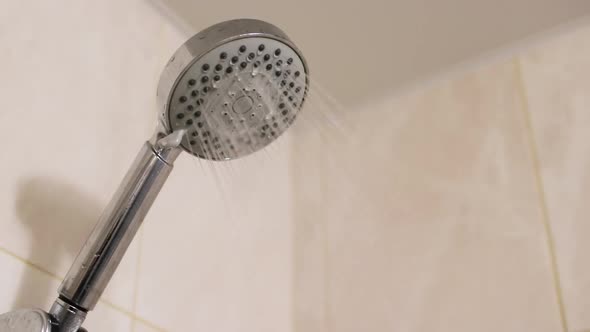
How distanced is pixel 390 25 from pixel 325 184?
0.24 metres

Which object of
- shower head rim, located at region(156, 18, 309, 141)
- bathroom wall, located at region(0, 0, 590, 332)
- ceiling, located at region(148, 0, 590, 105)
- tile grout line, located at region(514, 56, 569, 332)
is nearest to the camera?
shower head rim, located at region(156, 18, 309, 141)

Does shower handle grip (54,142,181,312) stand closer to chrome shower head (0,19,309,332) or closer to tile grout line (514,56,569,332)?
chrome shower head (0,19,309,332)

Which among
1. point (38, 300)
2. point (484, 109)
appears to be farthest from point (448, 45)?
point (38, 300)

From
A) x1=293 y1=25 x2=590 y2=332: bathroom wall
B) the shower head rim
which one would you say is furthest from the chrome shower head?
x1=293 y1=25 x2=590 y2=332: bathroom wall

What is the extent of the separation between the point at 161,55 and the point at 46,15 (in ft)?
0.60

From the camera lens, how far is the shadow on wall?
0.72m

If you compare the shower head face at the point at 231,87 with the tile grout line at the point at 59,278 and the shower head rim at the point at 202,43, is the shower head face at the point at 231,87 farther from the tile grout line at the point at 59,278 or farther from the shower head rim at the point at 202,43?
the tile grout line at the point at 59,278

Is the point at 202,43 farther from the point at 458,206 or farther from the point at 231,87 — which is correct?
the point at 458,206

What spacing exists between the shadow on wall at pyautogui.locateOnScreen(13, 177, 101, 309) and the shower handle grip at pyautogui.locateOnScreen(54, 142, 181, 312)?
0.08 m

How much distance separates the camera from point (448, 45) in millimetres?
1087

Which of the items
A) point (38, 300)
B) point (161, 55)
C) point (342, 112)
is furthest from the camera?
point (342, 112)

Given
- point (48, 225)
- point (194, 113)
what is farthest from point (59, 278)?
point (194, 113)

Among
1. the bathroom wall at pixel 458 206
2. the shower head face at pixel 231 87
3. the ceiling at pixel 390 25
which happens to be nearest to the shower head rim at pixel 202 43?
the shower head face at pixel 231 87

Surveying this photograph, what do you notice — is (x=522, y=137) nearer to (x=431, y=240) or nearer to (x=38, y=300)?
(x=431, y=240)
